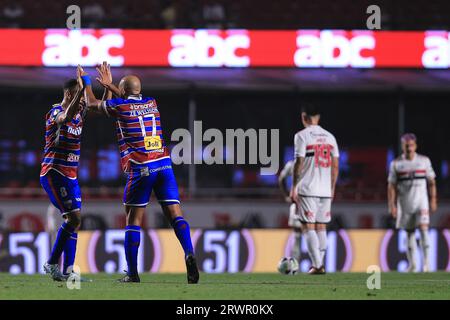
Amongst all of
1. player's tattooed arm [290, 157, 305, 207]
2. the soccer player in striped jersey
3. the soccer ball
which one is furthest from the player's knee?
the soccer ball

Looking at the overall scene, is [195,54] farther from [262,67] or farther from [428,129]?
[428,129]

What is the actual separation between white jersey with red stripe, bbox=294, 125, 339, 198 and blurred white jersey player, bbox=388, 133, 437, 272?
2412 mm

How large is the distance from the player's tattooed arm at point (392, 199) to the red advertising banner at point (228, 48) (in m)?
4.91

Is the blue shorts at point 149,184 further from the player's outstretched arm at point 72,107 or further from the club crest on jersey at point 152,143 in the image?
the player's outstretched arm at point 72,107

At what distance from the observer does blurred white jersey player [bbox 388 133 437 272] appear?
13.8 m

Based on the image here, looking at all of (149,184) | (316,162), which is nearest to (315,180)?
(316,162)

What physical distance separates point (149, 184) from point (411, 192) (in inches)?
220

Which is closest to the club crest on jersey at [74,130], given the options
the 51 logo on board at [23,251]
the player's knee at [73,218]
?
the player's knee at [73,218]

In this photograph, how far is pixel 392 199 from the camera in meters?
13.8

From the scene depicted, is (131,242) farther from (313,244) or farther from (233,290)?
(313,244)

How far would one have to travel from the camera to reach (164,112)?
78.4 feet

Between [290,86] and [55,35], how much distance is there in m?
5.33

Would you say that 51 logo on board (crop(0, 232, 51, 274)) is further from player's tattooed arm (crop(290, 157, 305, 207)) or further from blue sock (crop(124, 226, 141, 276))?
blue sock (crop(124, 226, 141, 276))
